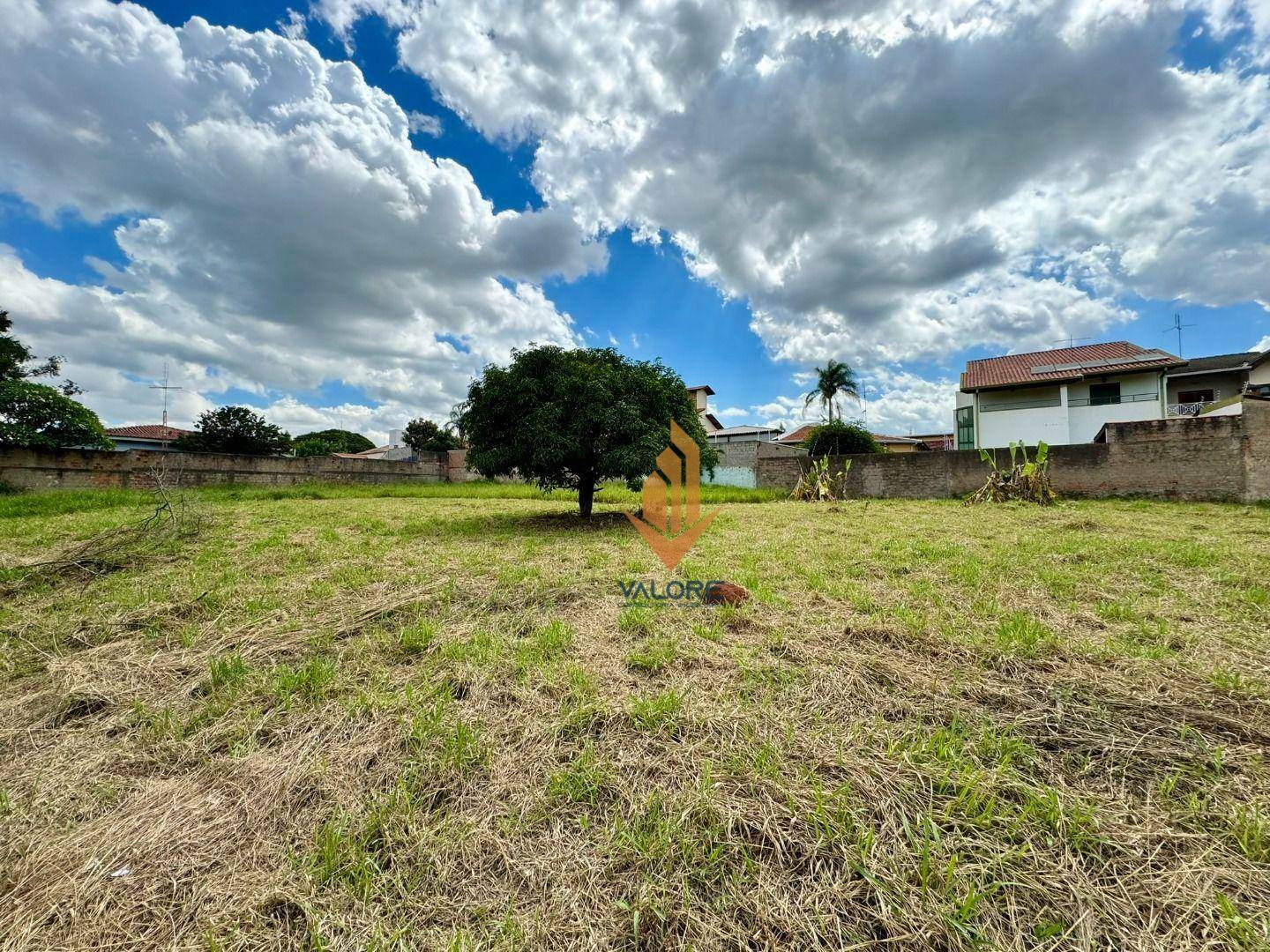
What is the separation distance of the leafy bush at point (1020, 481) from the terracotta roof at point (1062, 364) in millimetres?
11693

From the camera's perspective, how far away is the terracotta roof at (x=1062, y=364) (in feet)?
64.4

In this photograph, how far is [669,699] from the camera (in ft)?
6.94

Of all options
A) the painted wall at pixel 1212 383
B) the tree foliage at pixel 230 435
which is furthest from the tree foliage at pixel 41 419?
the painted wall at pixel 1212 383

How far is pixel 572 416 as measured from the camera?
7.30 metres

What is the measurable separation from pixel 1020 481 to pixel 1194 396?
20.7 metres

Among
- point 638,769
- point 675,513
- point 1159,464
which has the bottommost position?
point 638,769

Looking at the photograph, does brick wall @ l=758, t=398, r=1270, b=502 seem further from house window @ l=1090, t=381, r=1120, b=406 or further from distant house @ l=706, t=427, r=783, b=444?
distant house @ l=706, t=427, r=783, b=444

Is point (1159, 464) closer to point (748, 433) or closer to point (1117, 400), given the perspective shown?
point (1117, 400)

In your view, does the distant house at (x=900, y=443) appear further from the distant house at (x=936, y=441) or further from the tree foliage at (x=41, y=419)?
the tree foliage at (x=41, y=419)

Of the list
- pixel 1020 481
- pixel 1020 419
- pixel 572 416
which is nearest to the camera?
pixel 572 416

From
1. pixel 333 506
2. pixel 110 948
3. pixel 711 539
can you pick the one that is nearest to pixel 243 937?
pixel 110 948

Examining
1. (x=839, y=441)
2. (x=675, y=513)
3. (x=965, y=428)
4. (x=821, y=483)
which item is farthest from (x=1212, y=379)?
(x=675, y=513)

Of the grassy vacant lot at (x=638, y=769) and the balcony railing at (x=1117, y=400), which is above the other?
the balcony railing at (x=1117, y=400)

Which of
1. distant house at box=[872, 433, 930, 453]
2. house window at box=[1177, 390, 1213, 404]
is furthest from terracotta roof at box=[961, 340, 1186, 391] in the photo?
distant house at box=[872, 433, 930, 453]
